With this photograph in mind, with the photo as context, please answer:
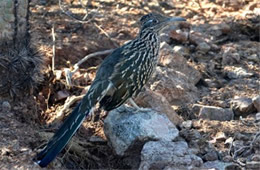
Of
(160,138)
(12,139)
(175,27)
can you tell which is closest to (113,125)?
(160,138)

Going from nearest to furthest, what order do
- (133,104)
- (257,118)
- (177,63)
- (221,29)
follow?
1. (133,104)
2. (257,118)
3. (177,63)
4. (221,29)

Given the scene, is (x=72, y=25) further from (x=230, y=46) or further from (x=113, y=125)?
(x=113, y=125)

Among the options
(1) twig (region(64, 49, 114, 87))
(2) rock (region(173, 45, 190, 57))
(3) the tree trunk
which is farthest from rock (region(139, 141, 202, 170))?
(2) rock (region(173, 45, 190, 57))

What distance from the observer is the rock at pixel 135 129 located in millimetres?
5496

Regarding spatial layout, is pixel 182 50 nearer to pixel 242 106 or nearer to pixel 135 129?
pixel 242 106

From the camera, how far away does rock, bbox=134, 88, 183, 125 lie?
6.12 metres

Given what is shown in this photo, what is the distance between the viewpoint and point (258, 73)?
292 inches

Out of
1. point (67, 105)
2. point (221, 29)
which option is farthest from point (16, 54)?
point (221, 29)

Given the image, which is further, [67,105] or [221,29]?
[221,29]

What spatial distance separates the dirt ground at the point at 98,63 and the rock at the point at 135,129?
0.17m

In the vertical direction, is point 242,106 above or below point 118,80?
below

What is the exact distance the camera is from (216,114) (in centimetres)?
641

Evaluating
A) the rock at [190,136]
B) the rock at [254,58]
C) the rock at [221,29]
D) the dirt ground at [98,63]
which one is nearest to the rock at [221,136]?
the dirt ground at [98,63]

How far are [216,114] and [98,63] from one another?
1.70 m
